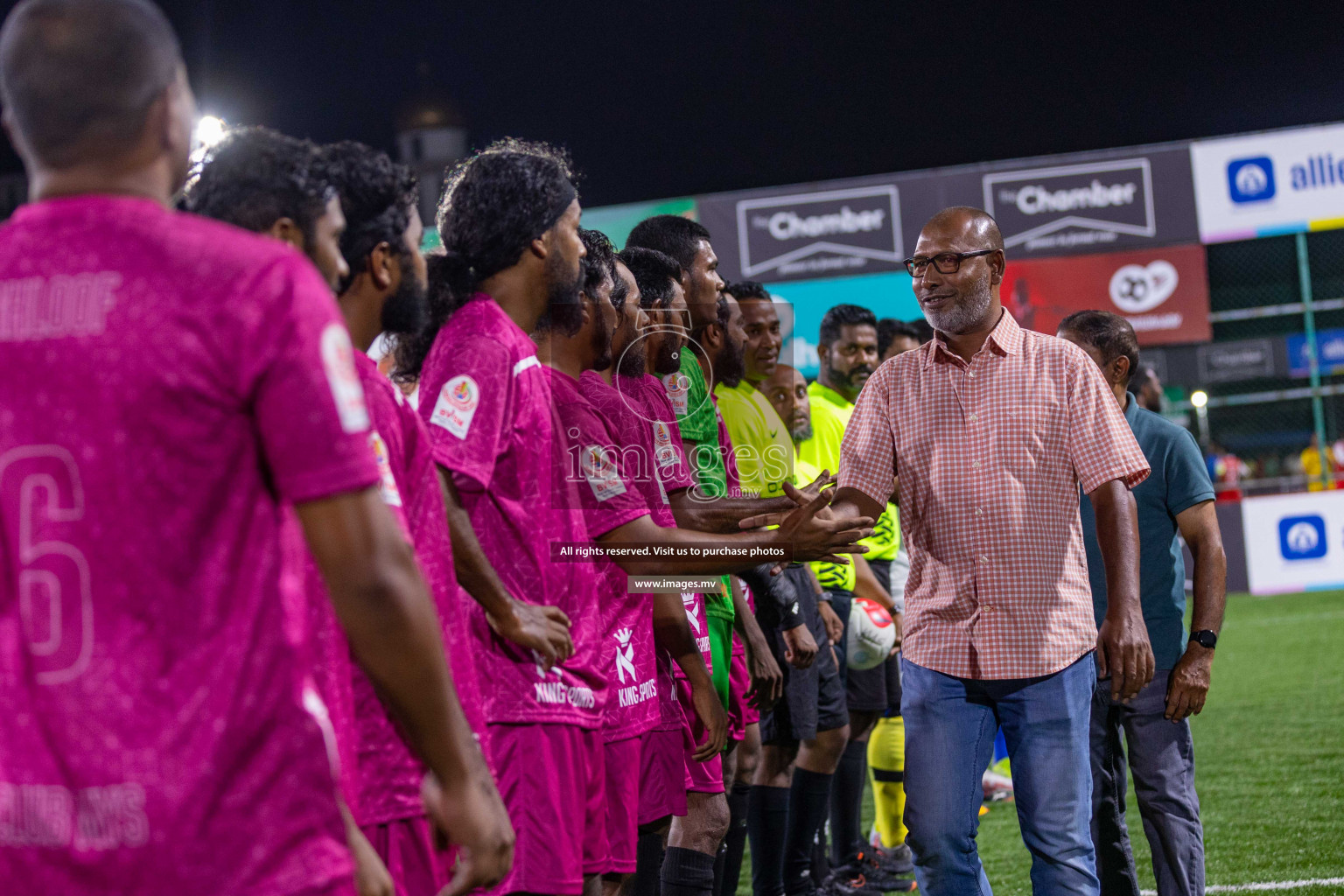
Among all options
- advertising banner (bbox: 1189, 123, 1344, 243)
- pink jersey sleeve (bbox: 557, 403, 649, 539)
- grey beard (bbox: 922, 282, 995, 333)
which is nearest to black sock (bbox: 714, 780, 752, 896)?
pink jersey sleeve (bbox: 557, 403, 649, 539)

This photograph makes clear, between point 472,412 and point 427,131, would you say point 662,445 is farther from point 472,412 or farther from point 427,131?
point 427,131

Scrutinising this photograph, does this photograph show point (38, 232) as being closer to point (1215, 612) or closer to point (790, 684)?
point (1215, 612)

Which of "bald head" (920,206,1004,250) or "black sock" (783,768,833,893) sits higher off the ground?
"bald head" (920,206,1004,250)

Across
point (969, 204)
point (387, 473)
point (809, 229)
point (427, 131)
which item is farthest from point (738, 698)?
point (427, 131)

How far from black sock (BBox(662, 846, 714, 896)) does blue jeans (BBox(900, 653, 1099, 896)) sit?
2.63 feet

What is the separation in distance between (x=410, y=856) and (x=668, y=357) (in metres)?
2.31

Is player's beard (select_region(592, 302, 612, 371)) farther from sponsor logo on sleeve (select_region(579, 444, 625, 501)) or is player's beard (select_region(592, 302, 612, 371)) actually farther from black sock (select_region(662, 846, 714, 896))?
black sock (select_region(662, 846, 714, 896))

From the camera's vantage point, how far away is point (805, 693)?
5.38 meters

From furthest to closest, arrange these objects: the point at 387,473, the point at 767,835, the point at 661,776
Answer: the point at 767,835 → the point at 661,776 → the point at 387,473

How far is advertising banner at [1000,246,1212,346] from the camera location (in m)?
16.7

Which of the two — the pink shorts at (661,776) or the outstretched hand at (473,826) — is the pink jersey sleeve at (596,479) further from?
the outstretched hand at (473,826)

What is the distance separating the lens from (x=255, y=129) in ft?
7.13

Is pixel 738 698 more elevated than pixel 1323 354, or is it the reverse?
pixel 1323 354

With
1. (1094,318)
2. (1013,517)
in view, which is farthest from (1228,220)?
(1013,517)
